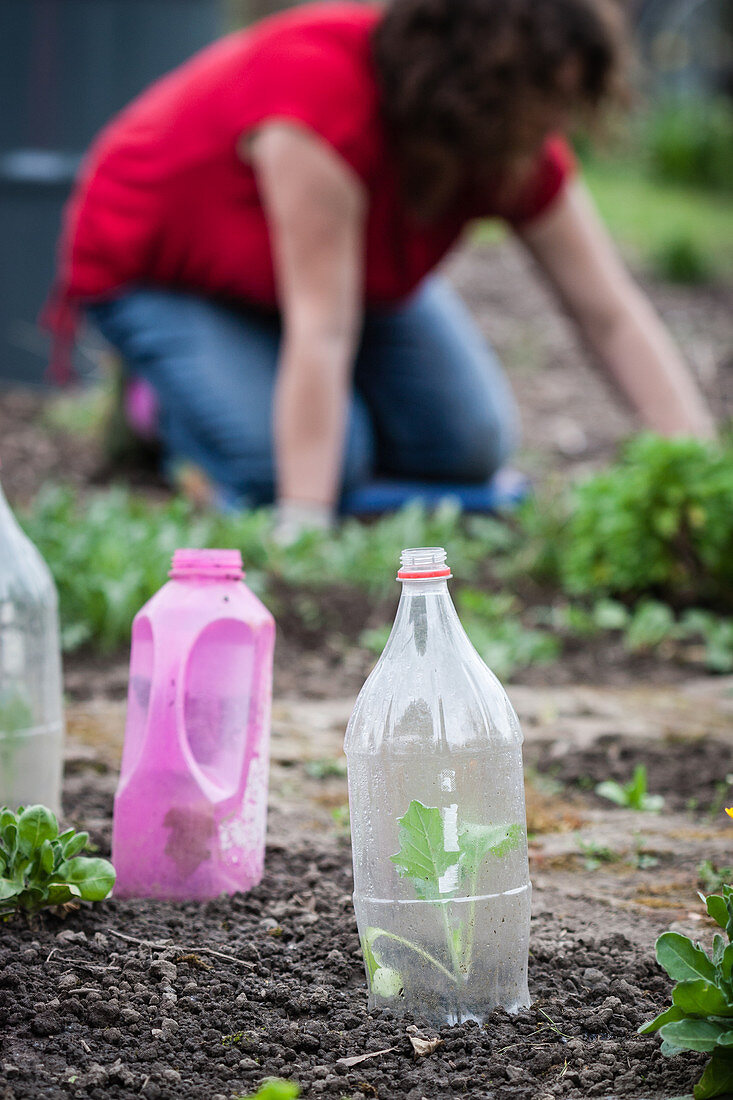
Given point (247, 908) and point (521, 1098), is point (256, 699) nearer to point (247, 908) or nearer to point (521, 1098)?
point (247, 908)

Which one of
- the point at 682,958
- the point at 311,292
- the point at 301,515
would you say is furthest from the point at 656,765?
the point at 311,292

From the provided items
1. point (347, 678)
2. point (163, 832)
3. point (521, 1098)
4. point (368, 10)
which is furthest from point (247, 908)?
point (368, 10)

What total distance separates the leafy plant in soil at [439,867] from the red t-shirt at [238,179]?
297cm

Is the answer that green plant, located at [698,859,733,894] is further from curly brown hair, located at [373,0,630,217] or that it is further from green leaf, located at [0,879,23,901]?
curly brown hair, located at [373,0,630,217]

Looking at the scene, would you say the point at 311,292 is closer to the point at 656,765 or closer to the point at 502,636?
the point at 502,636

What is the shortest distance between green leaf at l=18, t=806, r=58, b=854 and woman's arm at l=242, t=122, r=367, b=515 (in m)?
2.47

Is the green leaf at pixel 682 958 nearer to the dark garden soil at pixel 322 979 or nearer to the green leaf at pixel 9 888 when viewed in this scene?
the dark garden soil at pixel 322 979

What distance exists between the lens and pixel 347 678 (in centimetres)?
262

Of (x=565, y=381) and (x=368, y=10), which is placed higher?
(x=368, y=10)

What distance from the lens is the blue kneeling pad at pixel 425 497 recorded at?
14.0ft

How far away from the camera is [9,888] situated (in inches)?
51.3

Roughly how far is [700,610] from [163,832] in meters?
1.99

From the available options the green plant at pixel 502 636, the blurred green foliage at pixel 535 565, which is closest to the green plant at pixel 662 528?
the blurred green foliage at pixel 535 565

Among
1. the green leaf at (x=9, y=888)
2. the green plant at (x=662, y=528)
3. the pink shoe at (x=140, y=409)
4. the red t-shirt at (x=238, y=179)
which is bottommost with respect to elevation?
the green leaf at (x=9, y=888)
